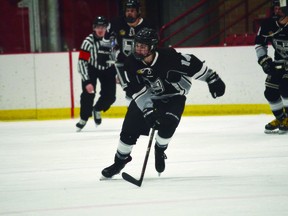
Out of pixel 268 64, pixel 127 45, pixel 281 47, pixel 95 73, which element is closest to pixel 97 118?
pixel 95 73

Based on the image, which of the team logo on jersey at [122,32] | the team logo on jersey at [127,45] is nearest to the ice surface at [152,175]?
the team logo on jersey at [127,45]

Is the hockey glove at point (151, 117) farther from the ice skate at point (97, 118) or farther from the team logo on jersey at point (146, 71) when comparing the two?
the ice skate at point (97, 118)

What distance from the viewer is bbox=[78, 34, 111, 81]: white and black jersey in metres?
→ 8.57

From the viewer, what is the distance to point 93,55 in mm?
8672

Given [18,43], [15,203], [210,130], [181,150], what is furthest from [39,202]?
[18,43]

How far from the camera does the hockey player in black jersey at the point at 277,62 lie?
285 inches

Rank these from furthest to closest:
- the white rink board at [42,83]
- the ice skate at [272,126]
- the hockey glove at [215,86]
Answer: the white rink board at [42,83]
the ice skate at [272,126]
the hockey glove at [215,86]

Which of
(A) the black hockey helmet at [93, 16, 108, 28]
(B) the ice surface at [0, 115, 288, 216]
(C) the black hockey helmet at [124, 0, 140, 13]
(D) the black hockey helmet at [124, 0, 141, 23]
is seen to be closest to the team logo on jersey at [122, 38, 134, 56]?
(D) the black hockey helmet at [124, 0, 141, 23]

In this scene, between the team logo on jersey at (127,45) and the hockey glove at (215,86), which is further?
the team logo on jersey at (127,45)

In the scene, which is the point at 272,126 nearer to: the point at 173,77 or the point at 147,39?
the point at 173,77

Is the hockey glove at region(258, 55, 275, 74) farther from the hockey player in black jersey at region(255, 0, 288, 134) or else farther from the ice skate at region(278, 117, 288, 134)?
the ice skate at region(278, 117, 288, 134)

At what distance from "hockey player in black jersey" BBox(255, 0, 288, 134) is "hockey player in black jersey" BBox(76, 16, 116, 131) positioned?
1.94 meters

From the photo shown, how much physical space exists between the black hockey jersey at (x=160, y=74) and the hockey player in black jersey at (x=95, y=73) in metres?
3.72

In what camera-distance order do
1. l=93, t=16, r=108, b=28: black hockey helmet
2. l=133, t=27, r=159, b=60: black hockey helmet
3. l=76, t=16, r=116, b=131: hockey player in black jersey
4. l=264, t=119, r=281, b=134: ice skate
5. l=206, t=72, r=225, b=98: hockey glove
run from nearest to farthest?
l=133, t=27, r=159, b=60: black hockey helmet, l=206, t=72, r=225, b=98: hockey glove, l=264, t=119, r=281, b=134: ice skate, l=93, t=16, r=108, b=28: black hockey helmet, l=76, t=16, r=116, b=131: hockey player in black jersey
